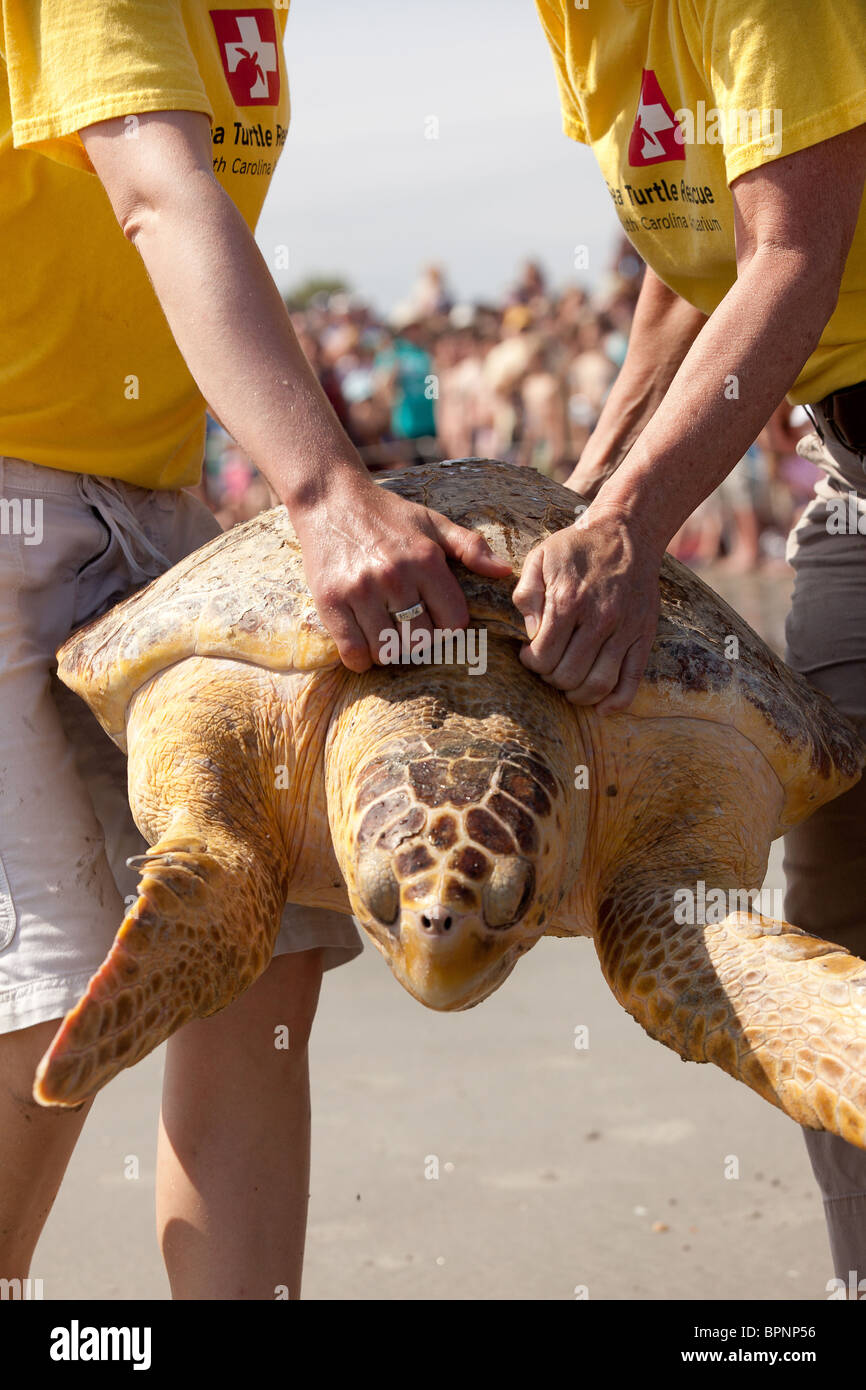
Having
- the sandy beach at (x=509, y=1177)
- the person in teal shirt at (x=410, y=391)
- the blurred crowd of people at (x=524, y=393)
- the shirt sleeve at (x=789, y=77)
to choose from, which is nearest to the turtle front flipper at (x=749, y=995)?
the shirt sleeve at (x=789, y=77)

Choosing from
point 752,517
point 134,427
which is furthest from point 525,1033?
point 752,517

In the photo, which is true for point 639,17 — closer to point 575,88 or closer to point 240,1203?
point 575,88

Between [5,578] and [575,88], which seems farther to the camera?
[575,88]

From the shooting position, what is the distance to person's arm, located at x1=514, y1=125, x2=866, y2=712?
1.59 m

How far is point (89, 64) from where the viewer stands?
5.22 ft

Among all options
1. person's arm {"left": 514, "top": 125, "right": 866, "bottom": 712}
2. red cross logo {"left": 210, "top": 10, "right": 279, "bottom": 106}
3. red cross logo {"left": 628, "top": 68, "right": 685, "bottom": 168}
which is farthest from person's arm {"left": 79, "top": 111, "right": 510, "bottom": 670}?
red cross logo {"left": 628, "top": 68, "right": 685, "bottom": 168}

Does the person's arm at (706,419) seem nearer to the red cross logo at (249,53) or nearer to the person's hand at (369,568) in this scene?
the person's hand at (369,568)

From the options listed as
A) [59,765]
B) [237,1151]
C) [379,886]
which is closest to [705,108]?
[379,886]

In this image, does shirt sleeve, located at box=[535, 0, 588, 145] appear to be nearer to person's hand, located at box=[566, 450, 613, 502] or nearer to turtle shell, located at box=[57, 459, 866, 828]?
person's hand, located at box=[566, 450, 613, 502]

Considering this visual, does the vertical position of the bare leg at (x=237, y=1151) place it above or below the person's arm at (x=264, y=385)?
below

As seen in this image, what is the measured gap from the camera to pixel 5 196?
5.92 ft

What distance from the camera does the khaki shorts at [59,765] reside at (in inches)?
73.1

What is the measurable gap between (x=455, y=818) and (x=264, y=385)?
0.55 meters
